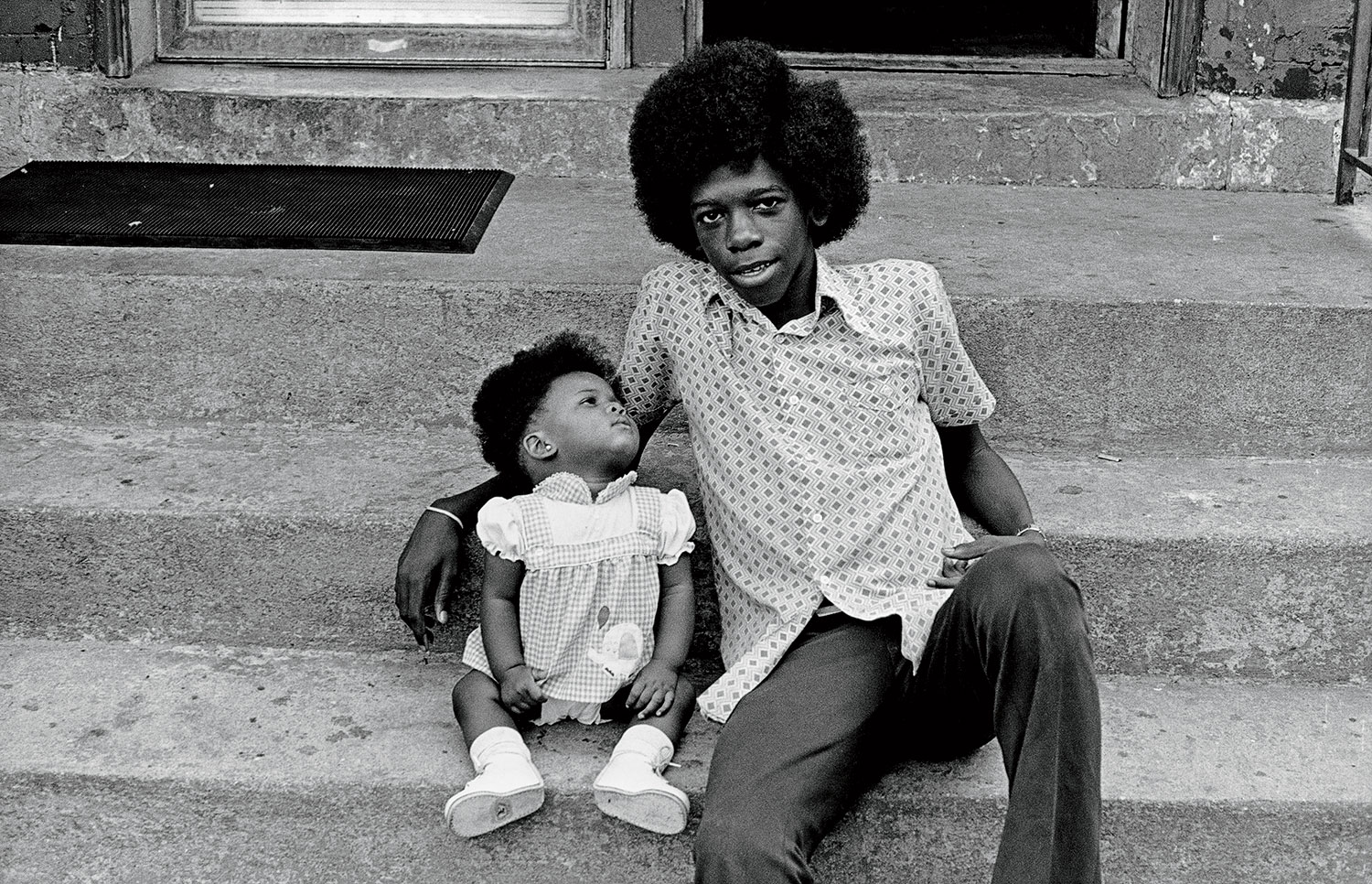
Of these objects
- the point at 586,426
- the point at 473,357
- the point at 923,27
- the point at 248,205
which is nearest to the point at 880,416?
the point at 586,426

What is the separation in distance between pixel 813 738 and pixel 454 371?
1.34 metres

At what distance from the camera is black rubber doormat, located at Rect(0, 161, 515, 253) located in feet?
11.6

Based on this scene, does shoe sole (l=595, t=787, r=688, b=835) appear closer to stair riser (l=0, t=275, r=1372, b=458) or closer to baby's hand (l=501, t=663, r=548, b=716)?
baby's hand (l=501, t=663, r=548, b=716)

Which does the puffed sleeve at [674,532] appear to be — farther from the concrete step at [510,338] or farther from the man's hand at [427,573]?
the concrete step at [510,338]

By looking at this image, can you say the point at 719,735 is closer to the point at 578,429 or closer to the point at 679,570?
the point at 679,570

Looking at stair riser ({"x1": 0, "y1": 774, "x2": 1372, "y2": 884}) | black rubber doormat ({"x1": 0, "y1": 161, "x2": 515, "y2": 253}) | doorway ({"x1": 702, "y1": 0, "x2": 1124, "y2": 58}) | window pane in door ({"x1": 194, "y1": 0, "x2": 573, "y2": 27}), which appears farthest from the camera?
doorway ({"x1": 702, "y1": 0, "x2": 1124, "y2": 58})

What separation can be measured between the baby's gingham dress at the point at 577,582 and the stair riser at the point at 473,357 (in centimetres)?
77

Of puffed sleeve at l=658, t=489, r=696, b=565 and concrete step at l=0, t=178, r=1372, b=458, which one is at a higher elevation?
concrete step at l=0, t=178, r=1372, b=458

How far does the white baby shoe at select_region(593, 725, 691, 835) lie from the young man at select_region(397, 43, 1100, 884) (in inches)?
5.2

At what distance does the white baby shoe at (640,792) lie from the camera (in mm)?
2275

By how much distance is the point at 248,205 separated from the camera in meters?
3.84

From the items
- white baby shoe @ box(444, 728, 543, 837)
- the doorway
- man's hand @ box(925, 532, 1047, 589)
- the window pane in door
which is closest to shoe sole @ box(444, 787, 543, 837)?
white baby shoe @ box(444, 728, 543, 837)

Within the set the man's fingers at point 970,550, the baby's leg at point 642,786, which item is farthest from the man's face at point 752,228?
the baby's leg at point 642,786

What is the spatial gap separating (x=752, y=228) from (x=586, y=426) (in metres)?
0.43
